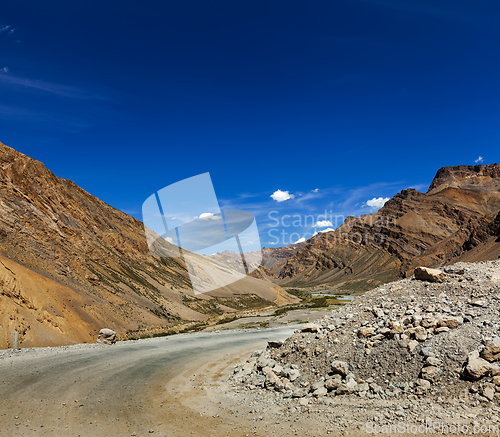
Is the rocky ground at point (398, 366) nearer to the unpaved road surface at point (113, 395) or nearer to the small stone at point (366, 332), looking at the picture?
the small stone at point (366, 332)

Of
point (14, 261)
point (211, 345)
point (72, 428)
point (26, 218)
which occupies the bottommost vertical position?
point (211, 345)

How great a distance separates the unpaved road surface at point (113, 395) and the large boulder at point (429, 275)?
10.6 meters

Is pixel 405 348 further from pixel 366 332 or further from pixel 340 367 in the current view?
pixel 340 367

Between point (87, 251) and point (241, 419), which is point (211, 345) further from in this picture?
point (87, 251)

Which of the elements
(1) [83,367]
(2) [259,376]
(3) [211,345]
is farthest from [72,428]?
(3) [211,345]

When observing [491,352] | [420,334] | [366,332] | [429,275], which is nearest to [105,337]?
[366,332]

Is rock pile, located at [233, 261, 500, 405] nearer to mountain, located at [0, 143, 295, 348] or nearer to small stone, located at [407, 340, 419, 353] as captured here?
small stone, located at [407, 340, 419, 353]

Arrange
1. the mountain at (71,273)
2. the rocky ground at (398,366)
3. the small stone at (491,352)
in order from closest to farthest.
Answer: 1. the rocky ground at (398,366)
2. the small stone at (491,352)
3. the mountain at (71,273)

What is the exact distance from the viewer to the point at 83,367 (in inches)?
612

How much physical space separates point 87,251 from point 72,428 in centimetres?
4923

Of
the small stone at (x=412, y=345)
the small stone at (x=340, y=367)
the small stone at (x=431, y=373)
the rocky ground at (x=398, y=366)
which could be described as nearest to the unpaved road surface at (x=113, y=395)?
the rocky ground at (x=398, y=366)

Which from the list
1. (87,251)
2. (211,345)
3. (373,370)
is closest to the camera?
(373,370)

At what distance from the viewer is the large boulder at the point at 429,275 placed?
47.4ft

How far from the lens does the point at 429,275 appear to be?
14.8 metres
